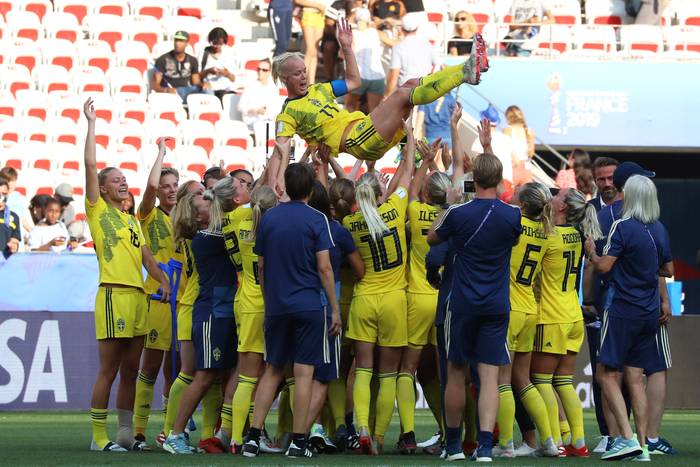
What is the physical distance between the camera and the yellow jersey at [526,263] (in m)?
9.98

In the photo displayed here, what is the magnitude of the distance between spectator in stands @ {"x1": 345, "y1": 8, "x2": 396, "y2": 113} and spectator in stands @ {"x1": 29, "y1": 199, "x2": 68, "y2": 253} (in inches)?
190

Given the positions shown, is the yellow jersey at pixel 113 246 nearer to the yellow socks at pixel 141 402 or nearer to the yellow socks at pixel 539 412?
the yellow socks at pixel 141 402

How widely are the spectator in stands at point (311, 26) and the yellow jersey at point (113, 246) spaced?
10.2 m

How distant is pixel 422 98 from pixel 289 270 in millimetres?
1837

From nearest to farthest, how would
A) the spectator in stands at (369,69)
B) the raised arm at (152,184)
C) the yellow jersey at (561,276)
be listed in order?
1. the yellow jersey at (561,276)
2. the raised arm at (152,184)
3. the spectator in stands at (369,69)

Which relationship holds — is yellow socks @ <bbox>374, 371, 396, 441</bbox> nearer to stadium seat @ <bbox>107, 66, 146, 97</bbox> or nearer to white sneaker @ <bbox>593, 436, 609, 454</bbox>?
white sneaker @ <bbox>593, 436, 609, 454</bbox>

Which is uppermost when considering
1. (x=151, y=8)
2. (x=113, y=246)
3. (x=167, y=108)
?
(x=151, y=8)

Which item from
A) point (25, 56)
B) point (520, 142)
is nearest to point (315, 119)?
point (520, 142)

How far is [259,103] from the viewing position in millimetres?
21016

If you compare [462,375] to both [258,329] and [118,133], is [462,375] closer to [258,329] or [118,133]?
[258,329]

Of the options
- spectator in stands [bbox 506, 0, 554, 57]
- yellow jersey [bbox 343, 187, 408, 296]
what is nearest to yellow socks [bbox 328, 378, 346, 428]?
yellow jersey [bbox 343, 187, 408, 296]

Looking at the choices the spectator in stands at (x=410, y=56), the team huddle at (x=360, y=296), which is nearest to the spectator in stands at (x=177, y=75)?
the spectator in stands at (x=410, y=56)

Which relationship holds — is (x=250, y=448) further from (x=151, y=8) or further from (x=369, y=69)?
(x=151, y=8)

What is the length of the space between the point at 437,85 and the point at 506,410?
97.1 inches
